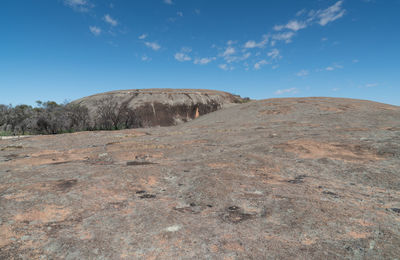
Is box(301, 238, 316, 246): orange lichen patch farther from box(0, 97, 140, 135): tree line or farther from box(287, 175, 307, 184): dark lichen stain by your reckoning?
box(0, 97, 140, 135): tree line

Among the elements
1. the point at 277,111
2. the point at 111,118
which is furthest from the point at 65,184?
the point at 111,118

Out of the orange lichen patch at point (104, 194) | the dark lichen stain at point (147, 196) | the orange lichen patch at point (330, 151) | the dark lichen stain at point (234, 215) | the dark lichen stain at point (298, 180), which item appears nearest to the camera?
the dark lichen stain at point (234, 215)

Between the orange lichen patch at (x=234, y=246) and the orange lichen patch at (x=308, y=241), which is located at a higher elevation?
the orange lichen patch at (x=308, y=241)

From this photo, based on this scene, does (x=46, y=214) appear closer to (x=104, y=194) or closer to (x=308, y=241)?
(x=104, y=194)


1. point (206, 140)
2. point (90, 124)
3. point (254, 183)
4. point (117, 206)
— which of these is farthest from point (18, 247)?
point (90, 124)

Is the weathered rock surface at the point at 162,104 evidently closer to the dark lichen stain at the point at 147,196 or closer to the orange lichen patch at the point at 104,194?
the orange lichen patch at the point at 104,194

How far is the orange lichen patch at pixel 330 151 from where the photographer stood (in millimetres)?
3500

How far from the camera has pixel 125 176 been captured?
109 inches

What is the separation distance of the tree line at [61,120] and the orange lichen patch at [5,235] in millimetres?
12385

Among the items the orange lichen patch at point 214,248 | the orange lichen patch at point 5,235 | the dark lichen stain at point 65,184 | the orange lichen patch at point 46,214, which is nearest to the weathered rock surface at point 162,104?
the dark lichen stain at point 65,184

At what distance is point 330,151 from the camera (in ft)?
12.5

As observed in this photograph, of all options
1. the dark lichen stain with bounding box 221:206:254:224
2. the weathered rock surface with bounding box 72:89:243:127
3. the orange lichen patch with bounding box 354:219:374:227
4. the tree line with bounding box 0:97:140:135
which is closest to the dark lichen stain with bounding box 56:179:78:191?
the dark lichen stain with bounding box 221:206:254:224

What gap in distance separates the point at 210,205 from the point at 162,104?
15.5 meters

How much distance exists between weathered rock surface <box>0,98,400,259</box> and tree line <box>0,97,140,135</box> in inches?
403
